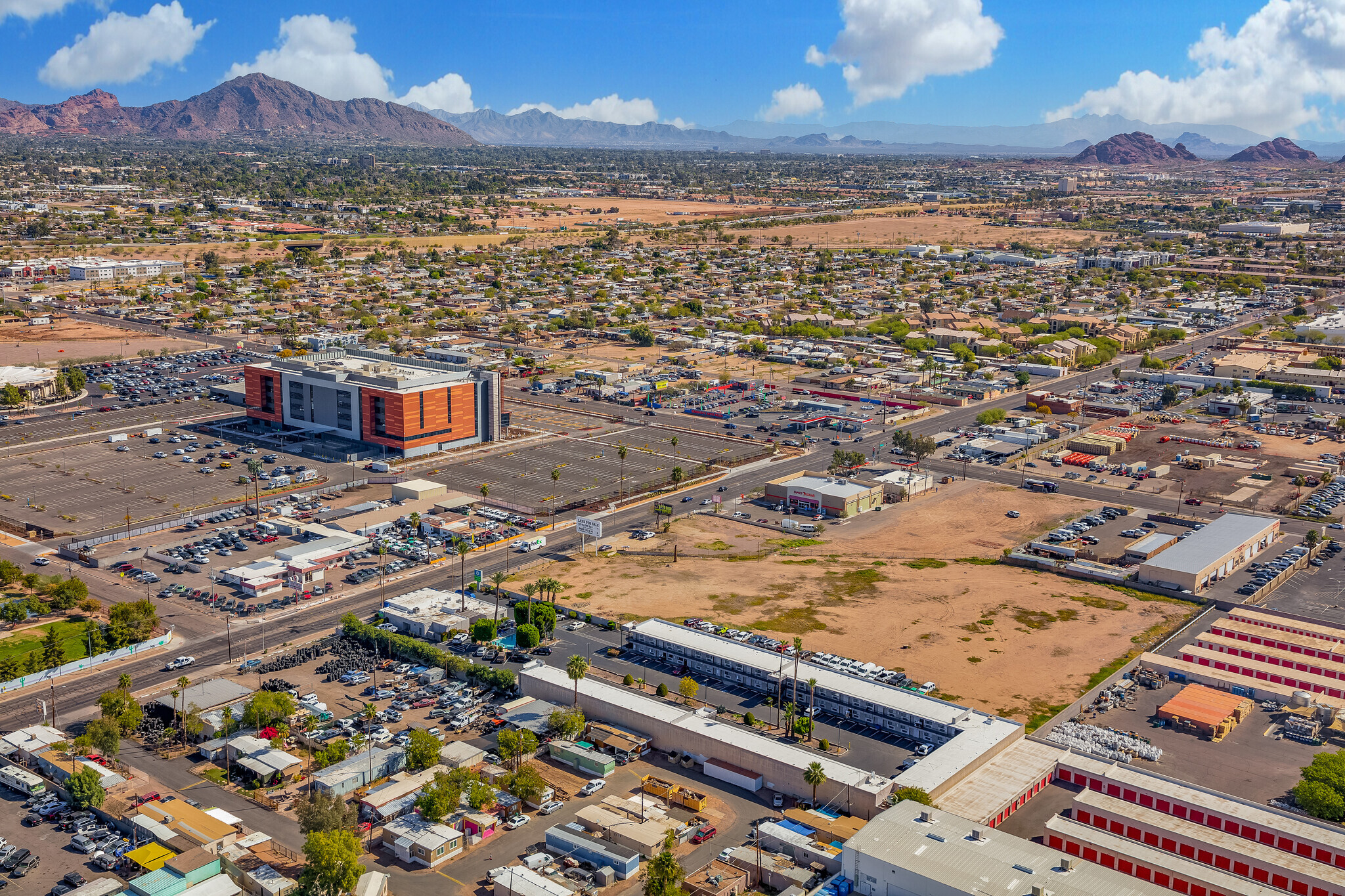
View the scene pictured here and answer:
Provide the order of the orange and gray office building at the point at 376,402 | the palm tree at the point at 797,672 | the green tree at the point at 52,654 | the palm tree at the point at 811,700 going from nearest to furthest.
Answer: the palm tree at the point at 811,700
the palm tree at the point at 797,672
the green tree at the point at 52,654
the orange and gray office building at the point at 376,402

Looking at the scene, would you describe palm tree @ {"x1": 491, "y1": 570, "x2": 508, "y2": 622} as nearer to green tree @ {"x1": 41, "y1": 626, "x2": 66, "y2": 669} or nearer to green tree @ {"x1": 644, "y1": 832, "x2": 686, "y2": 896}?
green tree @ {"x1": 41, "y1": 626, "x2": 66, "y2": 669}

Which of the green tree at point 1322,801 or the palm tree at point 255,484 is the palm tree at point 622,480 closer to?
the palm tree at point 255,484

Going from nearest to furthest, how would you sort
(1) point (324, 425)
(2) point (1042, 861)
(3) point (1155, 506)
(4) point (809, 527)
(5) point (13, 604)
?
(2) point (1042, 861)
(5) point (13, 604)
(4) point (809, 527)
(3) point (1155, 506)
(1) point (324, 425)

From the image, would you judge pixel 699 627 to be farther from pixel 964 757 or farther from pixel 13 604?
pixel 13 604

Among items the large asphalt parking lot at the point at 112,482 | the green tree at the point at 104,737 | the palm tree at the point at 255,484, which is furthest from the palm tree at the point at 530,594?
the large asphalt parking lot at the point at 112,482

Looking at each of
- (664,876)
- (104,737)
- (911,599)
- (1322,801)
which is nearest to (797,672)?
(911,599)

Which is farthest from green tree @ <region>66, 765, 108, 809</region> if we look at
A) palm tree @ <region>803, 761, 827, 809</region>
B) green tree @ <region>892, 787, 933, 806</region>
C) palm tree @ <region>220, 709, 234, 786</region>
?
green tree @ <region>892, 787, 933, 806</region>

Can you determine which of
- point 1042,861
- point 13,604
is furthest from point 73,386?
point 1042,861

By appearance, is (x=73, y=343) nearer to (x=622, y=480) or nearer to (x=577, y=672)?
(x=622, y=480)
